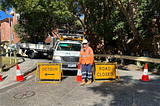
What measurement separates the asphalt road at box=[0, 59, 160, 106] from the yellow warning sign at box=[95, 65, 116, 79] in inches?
32.7

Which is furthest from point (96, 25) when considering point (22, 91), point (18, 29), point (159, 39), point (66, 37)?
point (18, 29)

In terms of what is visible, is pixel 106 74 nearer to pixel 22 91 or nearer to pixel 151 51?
pixel 22 91

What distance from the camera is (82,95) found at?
4875 mm

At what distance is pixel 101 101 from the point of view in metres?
4.36

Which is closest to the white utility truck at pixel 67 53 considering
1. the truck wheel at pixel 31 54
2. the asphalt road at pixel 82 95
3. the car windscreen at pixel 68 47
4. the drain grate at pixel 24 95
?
the car windscreen at pixel 68 47

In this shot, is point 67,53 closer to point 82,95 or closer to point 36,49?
point 82,95

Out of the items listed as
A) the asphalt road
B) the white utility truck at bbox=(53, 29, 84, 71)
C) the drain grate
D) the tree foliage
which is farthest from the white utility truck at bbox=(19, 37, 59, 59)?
the drain grate

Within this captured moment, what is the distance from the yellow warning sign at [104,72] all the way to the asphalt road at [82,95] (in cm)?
83

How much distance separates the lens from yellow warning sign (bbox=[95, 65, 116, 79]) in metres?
6.66

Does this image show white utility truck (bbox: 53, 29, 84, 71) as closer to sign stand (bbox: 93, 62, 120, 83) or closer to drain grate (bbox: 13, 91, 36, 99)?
sign stand (bbox: 93, 62, 120, 83)

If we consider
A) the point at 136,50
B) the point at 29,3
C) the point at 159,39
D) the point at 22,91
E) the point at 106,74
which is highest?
the point at 29,3

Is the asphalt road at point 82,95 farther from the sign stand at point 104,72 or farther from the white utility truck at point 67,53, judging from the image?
the white utility truck at point 67,53

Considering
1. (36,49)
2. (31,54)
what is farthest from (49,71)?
(31,54)

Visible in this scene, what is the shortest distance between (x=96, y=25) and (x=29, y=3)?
20.5 feet
